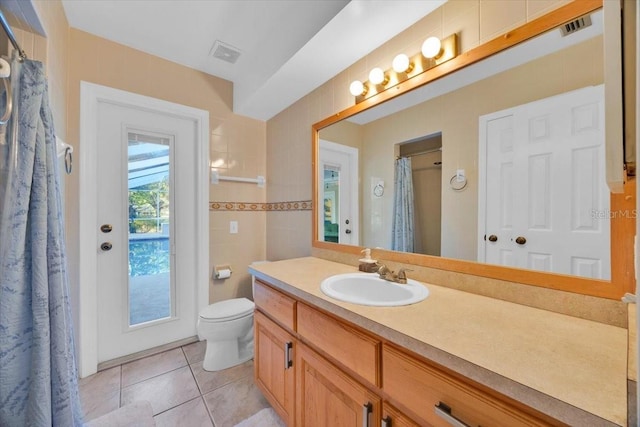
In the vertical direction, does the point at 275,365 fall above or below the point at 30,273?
below

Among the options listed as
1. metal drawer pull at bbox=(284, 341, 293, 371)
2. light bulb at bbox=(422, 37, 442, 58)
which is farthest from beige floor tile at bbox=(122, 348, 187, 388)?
light bulb at bbox=(422, 37, 442, 58)

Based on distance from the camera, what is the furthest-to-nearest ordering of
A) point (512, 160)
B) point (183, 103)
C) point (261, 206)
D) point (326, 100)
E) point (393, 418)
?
1. point (261, 206)
2. point (183, 103)
3. point (326, 100)
4. point (512, 160)
5. point (393, 418)

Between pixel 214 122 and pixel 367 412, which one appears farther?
pixel 214 122

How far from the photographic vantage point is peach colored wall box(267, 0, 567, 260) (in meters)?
1.01

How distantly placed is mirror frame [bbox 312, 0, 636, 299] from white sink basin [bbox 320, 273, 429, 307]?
0.18 meters

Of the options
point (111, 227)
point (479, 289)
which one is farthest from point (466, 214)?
point (111, 227)

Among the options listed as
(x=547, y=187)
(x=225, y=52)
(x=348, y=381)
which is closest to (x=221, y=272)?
(x=348, y=381)

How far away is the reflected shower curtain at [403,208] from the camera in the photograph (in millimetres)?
1365

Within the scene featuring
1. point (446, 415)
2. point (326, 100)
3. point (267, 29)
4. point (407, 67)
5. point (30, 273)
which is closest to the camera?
point (446, 415)

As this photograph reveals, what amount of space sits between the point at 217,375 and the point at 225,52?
2414 millimetres

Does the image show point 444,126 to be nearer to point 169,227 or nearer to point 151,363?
point 169,227

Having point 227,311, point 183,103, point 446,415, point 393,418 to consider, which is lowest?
point 227,311

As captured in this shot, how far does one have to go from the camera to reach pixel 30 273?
2.86 feet

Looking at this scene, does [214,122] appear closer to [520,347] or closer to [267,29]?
[267,29]
